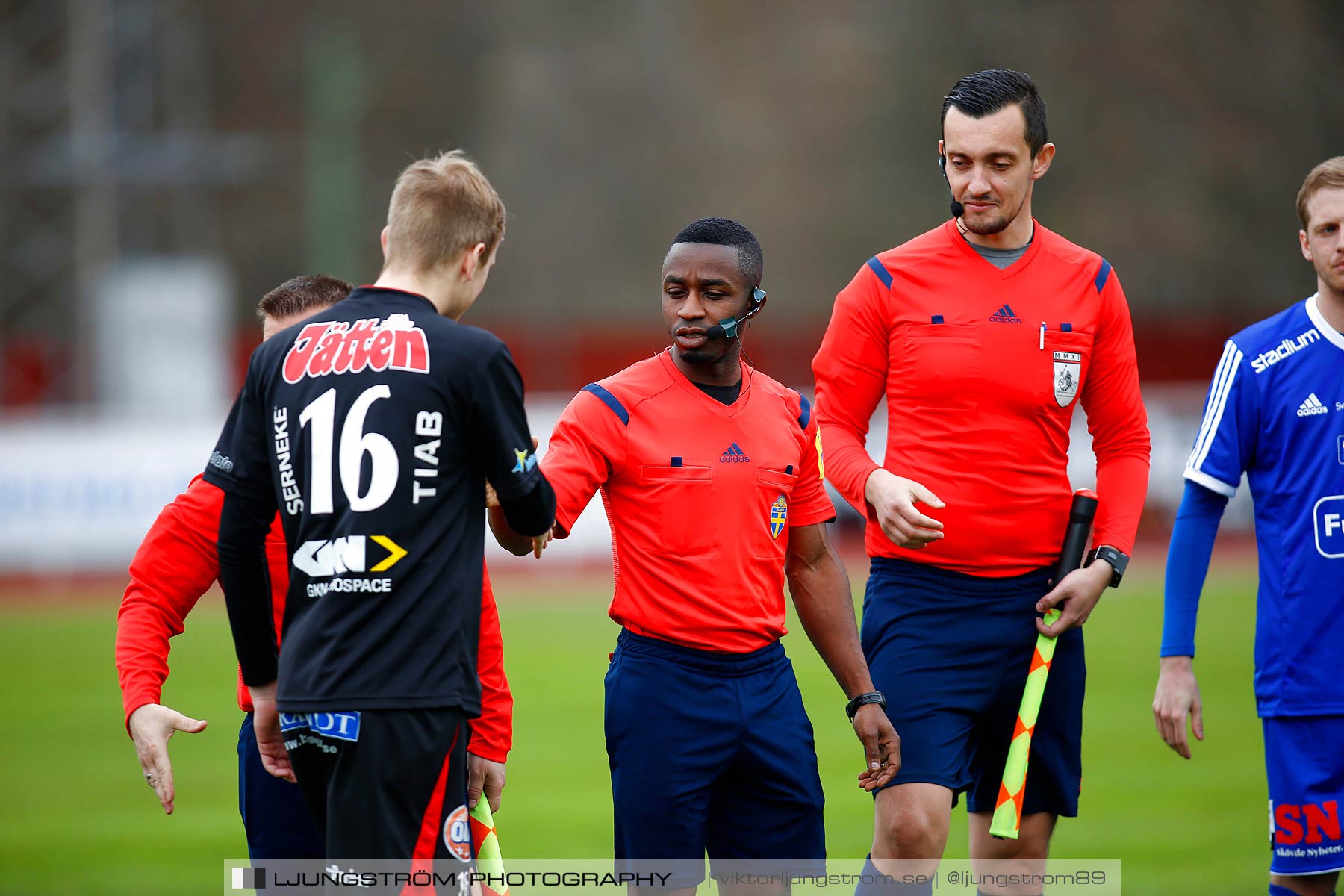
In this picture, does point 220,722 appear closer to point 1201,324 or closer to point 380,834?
point 380,834

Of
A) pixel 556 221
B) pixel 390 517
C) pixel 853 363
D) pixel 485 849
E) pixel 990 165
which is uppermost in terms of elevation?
pixel 556 221

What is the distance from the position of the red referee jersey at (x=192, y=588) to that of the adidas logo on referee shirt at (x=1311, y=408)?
8.07ft

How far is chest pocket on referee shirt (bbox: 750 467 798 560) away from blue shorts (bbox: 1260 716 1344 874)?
1.57m

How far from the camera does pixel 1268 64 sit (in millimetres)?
34031

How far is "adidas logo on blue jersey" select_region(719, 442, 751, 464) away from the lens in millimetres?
4199

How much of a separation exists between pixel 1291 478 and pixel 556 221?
35.0 metres

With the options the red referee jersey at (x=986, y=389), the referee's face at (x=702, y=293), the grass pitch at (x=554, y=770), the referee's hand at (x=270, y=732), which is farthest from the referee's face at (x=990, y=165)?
the grass pitch at (x=554, y=770)

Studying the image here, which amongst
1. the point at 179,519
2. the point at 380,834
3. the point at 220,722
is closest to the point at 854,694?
the point at 380,834

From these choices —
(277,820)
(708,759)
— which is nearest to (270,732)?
(277,820)

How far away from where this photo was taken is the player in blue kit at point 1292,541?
4.25 metres

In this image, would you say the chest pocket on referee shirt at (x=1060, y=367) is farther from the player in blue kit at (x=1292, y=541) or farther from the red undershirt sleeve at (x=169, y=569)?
the red undershirt sleeve at (x=169, y=569)

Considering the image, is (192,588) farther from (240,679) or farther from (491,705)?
(491,705)

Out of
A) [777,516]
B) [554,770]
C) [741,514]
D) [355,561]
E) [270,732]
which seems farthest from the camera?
[554,770]

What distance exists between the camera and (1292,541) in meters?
4.39
